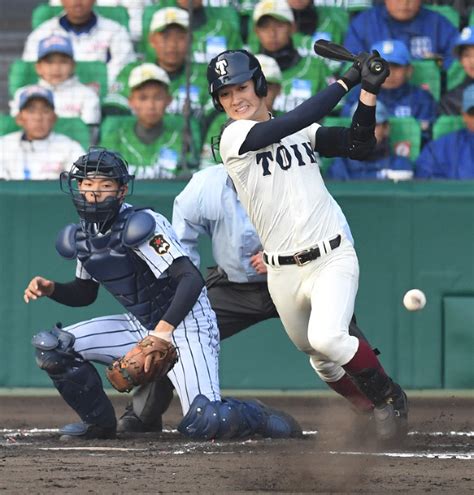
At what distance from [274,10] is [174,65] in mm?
773

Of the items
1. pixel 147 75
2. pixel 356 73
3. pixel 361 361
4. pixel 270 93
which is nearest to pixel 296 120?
pixel 356 73

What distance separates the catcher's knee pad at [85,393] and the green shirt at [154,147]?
100 inches

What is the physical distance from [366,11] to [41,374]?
329 cm

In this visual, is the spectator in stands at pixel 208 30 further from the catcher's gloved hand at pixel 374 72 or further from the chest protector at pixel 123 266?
the catcher's gloved hand at pixel 374 72

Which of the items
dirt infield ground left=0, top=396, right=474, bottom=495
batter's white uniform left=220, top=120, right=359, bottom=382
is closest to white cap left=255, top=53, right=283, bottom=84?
dirt infield ground left=0, top=396, right=474, bottom=495

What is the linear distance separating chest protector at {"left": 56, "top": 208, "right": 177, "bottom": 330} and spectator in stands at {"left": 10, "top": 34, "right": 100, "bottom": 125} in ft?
8.51

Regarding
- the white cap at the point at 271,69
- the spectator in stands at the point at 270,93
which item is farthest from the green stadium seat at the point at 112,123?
the white cap at the point at 271,69

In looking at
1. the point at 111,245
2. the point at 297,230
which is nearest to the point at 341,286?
the point at 297,230

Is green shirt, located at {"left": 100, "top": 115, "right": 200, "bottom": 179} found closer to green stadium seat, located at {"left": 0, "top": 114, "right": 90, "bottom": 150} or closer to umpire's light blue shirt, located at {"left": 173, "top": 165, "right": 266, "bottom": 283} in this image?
green stadium seat, located at {"left": 0, "top": 114, "right": 90, "bottom": 150}

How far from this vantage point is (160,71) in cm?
850

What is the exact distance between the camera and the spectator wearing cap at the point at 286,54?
8445mm

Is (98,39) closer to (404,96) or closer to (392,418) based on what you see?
(404,96)

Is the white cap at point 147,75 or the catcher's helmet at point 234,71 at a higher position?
the white cap at point 147,75

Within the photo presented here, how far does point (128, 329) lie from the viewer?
6.33 metres
